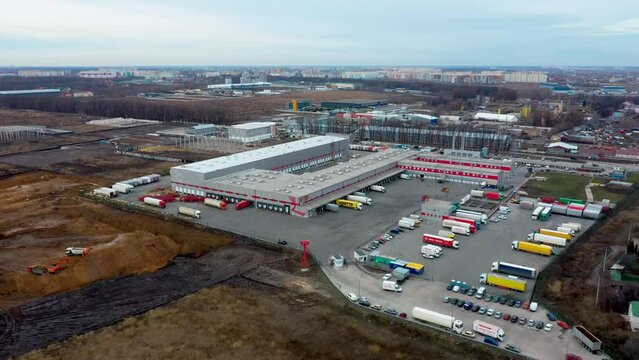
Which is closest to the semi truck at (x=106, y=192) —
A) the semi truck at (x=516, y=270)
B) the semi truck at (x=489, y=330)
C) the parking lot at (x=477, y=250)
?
the parking lot at (x=477, y=250)

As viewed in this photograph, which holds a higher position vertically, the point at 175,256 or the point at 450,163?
the point at 450,163

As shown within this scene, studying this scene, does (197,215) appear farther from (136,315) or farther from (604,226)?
(604,226)

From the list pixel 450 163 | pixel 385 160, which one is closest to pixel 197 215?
pixel 385 160

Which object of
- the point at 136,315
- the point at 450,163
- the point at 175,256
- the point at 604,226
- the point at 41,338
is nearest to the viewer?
the point at 41,338

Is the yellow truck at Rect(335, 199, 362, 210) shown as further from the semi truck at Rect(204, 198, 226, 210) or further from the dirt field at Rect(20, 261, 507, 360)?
the dirt field at Rect(20, 261, 507, 360)

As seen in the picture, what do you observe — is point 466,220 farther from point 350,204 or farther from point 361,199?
point 350,204

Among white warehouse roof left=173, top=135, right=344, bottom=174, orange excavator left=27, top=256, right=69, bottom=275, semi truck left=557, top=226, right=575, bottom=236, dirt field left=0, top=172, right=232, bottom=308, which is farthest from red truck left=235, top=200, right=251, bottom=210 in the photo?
semi truck left=557, top=226, right=575, bottom=236

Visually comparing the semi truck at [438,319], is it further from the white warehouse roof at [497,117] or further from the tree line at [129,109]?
the white warehouse roof at [497,117]
